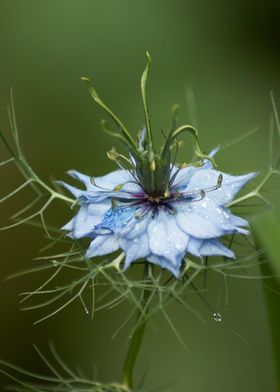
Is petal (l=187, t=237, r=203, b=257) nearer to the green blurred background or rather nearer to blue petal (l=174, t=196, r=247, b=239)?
blue petal (l=174, t=196, r=247, b=239)

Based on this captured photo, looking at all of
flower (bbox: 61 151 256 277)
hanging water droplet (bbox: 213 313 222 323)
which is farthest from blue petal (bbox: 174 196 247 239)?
hanging water droplet (bbox: 213 313 222 323)

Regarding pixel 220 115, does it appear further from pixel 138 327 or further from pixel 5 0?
pixel 138 327

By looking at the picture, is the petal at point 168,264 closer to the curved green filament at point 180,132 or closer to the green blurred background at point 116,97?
the curved green filament at point 180,132

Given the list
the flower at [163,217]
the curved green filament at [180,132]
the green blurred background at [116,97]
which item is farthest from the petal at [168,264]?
the green blurred background at [116,97]

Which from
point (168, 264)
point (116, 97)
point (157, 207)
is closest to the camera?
point (168, 264)

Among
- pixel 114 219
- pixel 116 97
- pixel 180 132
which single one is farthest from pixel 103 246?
pixel 116 97

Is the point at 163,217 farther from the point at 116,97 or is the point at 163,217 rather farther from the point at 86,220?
the point at 116,97
